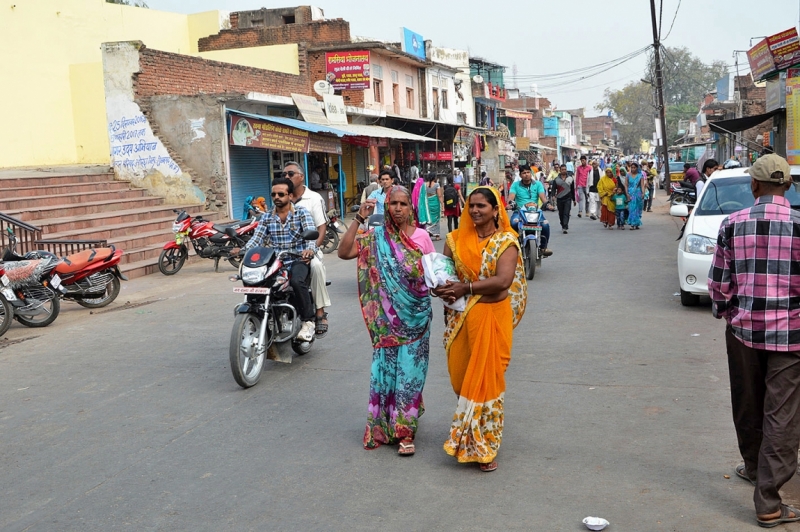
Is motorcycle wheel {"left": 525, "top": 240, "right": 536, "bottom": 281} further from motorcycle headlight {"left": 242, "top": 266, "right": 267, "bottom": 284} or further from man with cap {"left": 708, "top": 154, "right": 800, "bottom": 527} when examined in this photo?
man with cap {"left": 708, "top": 154, "right": 800, "bottom": 527}

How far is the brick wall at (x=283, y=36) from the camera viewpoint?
102 ft

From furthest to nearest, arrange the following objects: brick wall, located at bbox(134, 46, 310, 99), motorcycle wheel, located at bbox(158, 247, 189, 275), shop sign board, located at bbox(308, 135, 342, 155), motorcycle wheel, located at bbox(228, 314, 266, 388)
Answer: shop sign board, located at bbox(308, 135, 342, 155) < brick wall, located at bbox(134, 46, 310, 99) < motorcycle wheel, located at bbox(158, 247, 189, 275) < motorcycle wheel, located at bbox(228, 314, 266, 388)

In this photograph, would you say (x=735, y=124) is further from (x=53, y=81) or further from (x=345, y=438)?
(x=345, y=438)

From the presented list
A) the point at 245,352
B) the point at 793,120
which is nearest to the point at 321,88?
the point at 793,120

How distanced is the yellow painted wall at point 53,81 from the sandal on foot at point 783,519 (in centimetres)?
1873

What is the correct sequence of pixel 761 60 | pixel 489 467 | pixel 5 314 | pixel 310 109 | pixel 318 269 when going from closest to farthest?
1. pixel 489 467
2. pixel 318 269
3. pixel 5 314
4. pixel 310 109
5. pixel 761 60

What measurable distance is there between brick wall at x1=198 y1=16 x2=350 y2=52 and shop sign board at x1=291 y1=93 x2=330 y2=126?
7180 millimetres

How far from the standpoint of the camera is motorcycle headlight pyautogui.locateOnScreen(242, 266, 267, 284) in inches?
256

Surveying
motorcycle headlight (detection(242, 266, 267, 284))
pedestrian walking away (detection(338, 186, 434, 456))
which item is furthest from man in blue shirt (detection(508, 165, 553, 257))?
pedestrian walking away (detection(338, 186, 434, 456))

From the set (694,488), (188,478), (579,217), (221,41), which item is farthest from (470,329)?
(221,41)

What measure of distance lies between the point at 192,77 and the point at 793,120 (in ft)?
54.7

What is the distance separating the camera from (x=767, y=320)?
381 centimetres

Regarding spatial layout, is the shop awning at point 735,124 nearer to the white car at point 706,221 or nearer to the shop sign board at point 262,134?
the shop sign board at point 262,134

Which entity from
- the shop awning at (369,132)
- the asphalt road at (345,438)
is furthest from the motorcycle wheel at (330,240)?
the asphalt road at (345,438)
